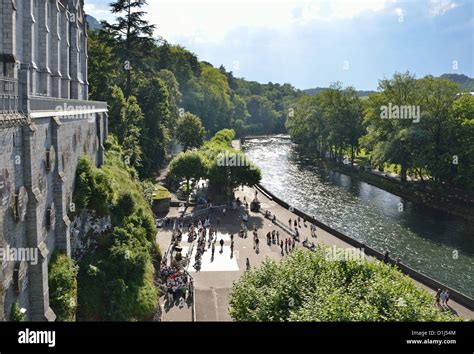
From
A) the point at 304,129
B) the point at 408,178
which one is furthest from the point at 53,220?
the point at 304,129

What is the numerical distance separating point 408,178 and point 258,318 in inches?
2207

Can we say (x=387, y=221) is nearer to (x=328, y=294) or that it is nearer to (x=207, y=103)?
(x=328, y=294)

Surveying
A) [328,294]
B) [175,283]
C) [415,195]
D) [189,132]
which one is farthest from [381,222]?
[189,132]

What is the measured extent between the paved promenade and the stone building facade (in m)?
8.48

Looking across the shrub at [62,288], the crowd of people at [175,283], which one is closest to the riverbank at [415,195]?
the crowd of people at [175,283]

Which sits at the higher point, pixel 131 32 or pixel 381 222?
pixel 131 32

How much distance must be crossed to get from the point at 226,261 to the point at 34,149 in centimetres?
1823

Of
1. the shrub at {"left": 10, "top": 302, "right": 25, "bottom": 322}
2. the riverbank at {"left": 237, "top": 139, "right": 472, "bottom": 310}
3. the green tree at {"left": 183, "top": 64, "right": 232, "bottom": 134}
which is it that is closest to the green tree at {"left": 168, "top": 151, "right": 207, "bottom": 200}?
the riverbank at {"left": 237, "top": 139, "right": 472, "bottom": 310}

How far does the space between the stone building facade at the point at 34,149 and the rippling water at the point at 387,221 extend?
26.6 meters

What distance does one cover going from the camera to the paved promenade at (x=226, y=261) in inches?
982

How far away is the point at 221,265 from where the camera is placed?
103 feet

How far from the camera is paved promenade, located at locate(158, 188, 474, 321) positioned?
2495cm

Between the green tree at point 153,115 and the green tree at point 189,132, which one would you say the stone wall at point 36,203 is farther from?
the green tree at point 189,132

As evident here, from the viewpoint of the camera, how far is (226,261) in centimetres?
3212
